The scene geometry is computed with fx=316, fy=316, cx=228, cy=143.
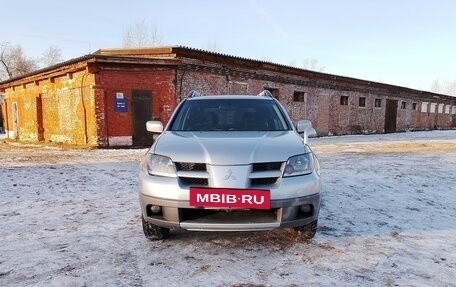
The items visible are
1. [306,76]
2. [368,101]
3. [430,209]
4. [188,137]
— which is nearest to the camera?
[188,137]

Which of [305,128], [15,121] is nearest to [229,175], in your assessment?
[305,128]

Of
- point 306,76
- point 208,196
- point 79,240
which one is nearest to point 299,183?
point 208,196

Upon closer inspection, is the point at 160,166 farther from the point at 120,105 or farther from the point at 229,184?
the point at 120,105

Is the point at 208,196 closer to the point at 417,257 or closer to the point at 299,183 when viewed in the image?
the point at 299,183

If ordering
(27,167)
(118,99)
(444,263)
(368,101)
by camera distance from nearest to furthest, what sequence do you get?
1. (444,263)
2. (27,167)
3. (118,99)
4. (368,101)

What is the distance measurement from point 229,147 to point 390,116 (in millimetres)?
28666

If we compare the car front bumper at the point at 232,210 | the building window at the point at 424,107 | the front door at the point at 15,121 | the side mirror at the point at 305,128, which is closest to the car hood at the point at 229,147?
the car front bumper at the point at 232,210

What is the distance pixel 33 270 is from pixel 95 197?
8.23 ft

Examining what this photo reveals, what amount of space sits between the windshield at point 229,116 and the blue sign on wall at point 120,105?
9350 millimetres


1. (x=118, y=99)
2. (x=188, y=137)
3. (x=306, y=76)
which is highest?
(x=306, y=76)

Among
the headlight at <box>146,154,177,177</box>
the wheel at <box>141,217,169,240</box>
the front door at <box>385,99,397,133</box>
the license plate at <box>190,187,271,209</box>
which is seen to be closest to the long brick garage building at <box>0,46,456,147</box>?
the front door at <box>385,99,397,133</box>

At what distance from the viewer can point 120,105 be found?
12.7 meters

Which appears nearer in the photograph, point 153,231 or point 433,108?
point 153,231

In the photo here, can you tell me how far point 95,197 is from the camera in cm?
504
